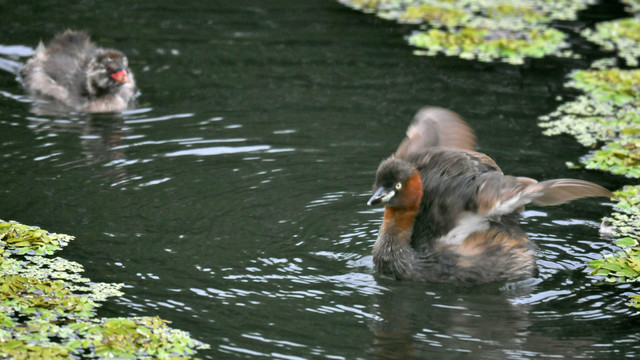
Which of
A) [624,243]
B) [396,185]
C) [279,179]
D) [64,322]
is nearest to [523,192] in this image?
[396,185]

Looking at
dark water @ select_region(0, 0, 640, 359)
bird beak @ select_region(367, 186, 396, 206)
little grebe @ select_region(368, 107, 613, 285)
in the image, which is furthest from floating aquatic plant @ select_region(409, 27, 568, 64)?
bird beak @ select_region(367, 186, 396, 206)

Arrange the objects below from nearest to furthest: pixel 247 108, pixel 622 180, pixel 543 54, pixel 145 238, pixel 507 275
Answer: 1. pixel 507 275
2. pixel 145 238
3. pixel 622 180
4. pixel 247 108
5. pixel 543 54

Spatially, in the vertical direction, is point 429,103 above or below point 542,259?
above

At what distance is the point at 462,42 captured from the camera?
13602mm

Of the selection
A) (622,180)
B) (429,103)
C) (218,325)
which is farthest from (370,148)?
(218,325)

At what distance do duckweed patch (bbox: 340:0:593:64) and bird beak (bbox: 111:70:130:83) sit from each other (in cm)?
378

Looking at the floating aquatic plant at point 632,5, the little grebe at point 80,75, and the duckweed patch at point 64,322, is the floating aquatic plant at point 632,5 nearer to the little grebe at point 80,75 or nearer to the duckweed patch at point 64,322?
the little grebe at point 80,75

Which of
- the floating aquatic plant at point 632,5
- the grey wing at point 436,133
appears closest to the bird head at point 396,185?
the grey wing at point 436,133

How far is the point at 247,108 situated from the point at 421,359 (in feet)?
17.8

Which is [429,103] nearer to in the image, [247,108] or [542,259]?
[247,108]

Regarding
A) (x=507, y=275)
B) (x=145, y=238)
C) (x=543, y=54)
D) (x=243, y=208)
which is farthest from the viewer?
(x=543, y=54)

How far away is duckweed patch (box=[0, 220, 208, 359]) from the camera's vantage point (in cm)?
620

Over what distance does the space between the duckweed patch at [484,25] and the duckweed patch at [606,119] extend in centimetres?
116

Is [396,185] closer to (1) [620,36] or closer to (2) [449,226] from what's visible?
(2) [449,226]
